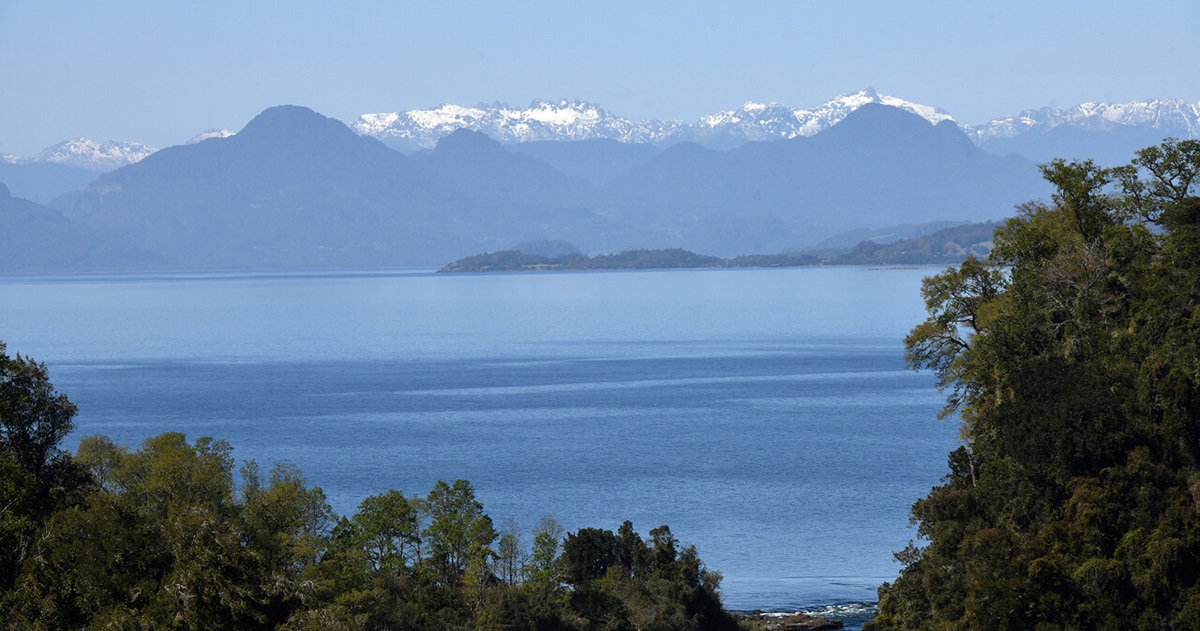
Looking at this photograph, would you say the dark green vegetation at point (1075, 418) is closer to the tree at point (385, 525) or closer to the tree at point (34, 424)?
the tree at point (385, 525)

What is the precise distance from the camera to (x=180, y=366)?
174 m

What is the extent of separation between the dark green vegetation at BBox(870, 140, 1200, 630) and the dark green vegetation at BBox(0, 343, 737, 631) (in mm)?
11553

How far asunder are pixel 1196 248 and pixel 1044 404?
9.23 m

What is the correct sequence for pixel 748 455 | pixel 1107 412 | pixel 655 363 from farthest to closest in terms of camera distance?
pixel 655 363
pixel 748 455
pixel 1107 412

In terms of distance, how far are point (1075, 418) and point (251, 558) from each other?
2689cm

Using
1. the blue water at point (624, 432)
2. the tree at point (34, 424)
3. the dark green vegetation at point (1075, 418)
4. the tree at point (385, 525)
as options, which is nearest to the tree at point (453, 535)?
the tree at point (385, 525)

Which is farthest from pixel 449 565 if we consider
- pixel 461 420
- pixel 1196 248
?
pixel 461 420

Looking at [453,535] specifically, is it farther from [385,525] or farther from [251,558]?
[251,558]

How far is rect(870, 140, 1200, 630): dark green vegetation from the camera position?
132 ft

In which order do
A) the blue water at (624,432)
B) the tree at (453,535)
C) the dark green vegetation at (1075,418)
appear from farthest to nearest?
the blue water at (624,432)
the tree at (453,535)
the dark green vegetation at (1075,418)

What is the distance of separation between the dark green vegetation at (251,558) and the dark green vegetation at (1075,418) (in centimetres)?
1155

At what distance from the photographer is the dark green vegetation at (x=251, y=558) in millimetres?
28234

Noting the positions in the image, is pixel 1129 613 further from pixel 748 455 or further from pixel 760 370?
pixel 760 370

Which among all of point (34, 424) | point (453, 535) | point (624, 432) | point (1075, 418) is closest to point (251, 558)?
point (34, 424)
